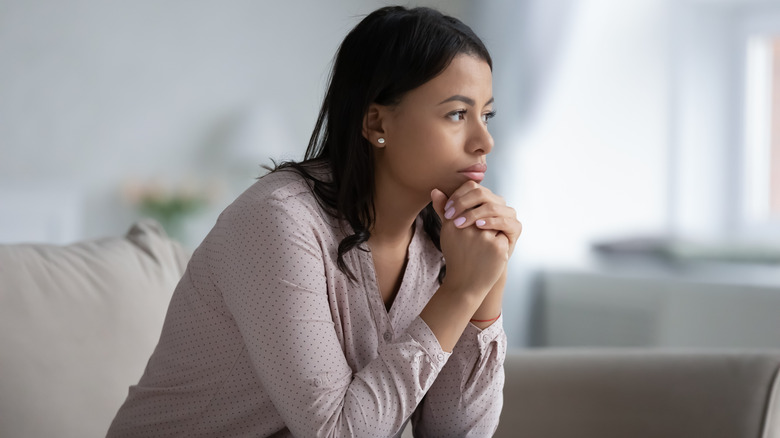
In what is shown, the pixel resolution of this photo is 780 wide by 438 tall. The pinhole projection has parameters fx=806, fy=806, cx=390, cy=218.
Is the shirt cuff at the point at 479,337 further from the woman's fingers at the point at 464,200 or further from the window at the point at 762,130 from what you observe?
the window at the point at 762,130

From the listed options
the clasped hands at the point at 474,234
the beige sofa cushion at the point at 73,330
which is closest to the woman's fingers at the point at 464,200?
the clasped hands at the point at 474,234

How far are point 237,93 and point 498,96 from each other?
118 centimetres

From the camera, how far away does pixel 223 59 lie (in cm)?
362

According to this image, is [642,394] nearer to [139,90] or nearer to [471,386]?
[471,386]

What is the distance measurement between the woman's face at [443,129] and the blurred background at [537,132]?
186cm

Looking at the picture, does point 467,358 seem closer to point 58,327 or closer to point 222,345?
point 222,345

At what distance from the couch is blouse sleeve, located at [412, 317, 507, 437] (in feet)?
0.94

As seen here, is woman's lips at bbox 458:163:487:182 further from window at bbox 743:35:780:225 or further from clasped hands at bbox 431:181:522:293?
window at bbox 743:35:780:225

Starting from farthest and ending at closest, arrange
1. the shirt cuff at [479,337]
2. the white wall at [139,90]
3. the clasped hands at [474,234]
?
the white wall at [139,90]
the shirt cuff at [479,337]
the clasped hands at [474,234]

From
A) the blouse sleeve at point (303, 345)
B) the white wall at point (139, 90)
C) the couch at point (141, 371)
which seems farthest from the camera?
the white wall at point (139, 90)

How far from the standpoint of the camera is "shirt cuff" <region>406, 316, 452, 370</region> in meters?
1.16

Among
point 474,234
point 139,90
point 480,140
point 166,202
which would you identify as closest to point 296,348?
point 474,234

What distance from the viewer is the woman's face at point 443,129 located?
4.09ft

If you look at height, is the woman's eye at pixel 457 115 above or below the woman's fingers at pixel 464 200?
above
